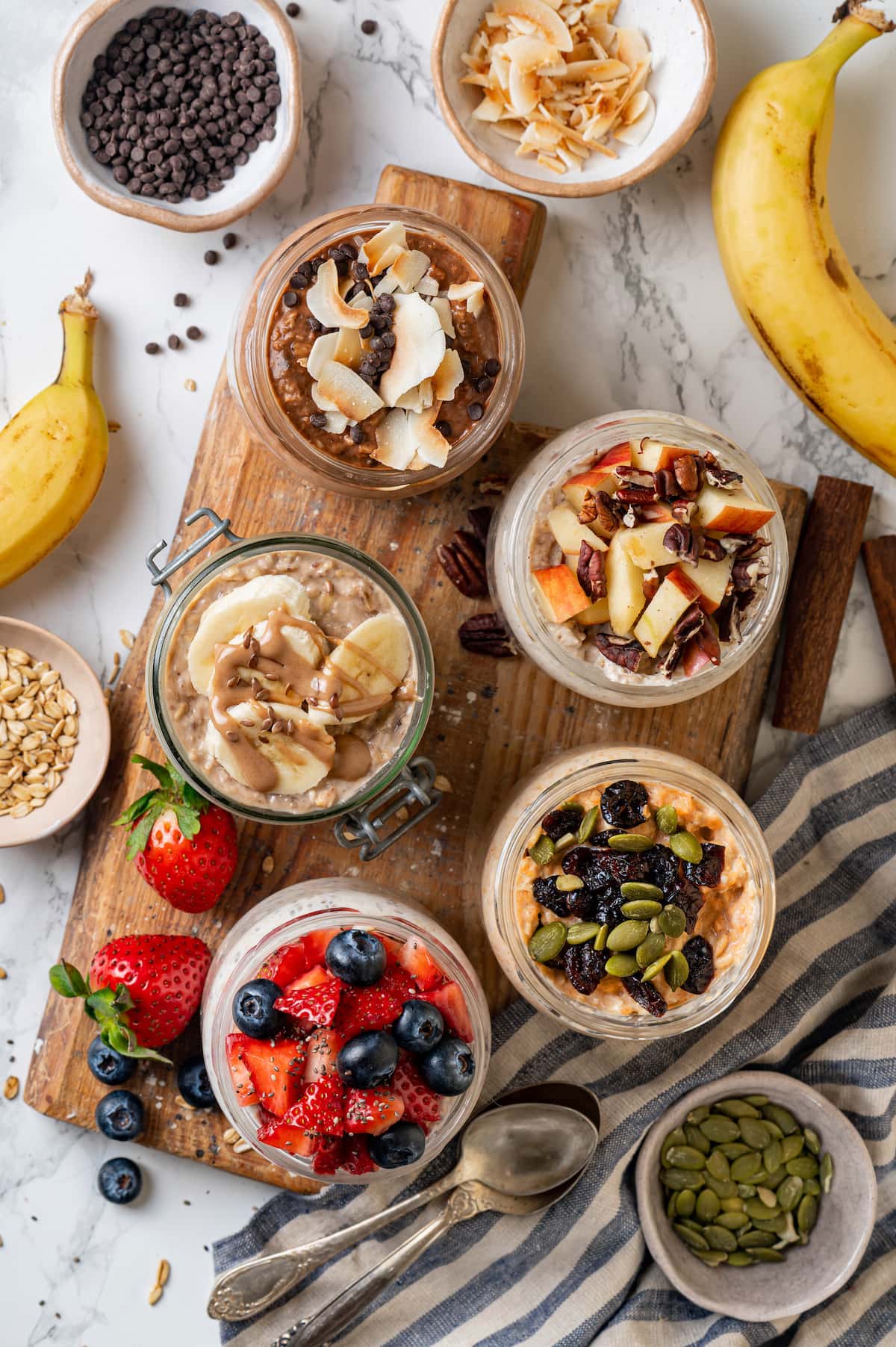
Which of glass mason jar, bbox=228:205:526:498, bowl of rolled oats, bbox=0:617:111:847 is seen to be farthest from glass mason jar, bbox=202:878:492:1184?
glass mason jar, bbox=228:205:526:498

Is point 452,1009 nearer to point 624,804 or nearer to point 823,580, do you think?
point 624,804

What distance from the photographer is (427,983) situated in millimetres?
1711

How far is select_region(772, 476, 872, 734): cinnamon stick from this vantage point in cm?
212

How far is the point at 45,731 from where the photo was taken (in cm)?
205

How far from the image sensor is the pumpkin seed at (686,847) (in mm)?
1743

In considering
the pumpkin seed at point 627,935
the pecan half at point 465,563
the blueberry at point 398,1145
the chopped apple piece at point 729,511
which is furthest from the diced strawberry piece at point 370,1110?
the chopped apple piece at point 729,511

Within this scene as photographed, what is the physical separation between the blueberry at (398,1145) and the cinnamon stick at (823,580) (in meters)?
1.10

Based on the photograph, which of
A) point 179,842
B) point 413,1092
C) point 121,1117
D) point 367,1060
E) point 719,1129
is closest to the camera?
point 367,1060

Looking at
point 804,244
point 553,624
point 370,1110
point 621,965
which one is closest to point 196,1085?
point 370,1110

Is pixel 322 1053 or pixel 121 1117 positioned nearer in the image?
pixel 322 1053

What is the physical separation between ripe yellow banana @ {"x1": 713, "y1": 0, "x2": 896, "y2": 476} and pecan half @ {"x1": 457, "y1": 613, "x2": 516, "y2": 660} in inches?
29.7

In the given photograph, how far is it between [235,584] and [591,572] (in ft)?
1.90

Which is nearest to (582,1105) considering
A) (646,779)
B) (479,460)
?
(646,779)

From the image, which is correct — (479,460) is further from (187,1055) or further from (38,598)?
(187,1055)
